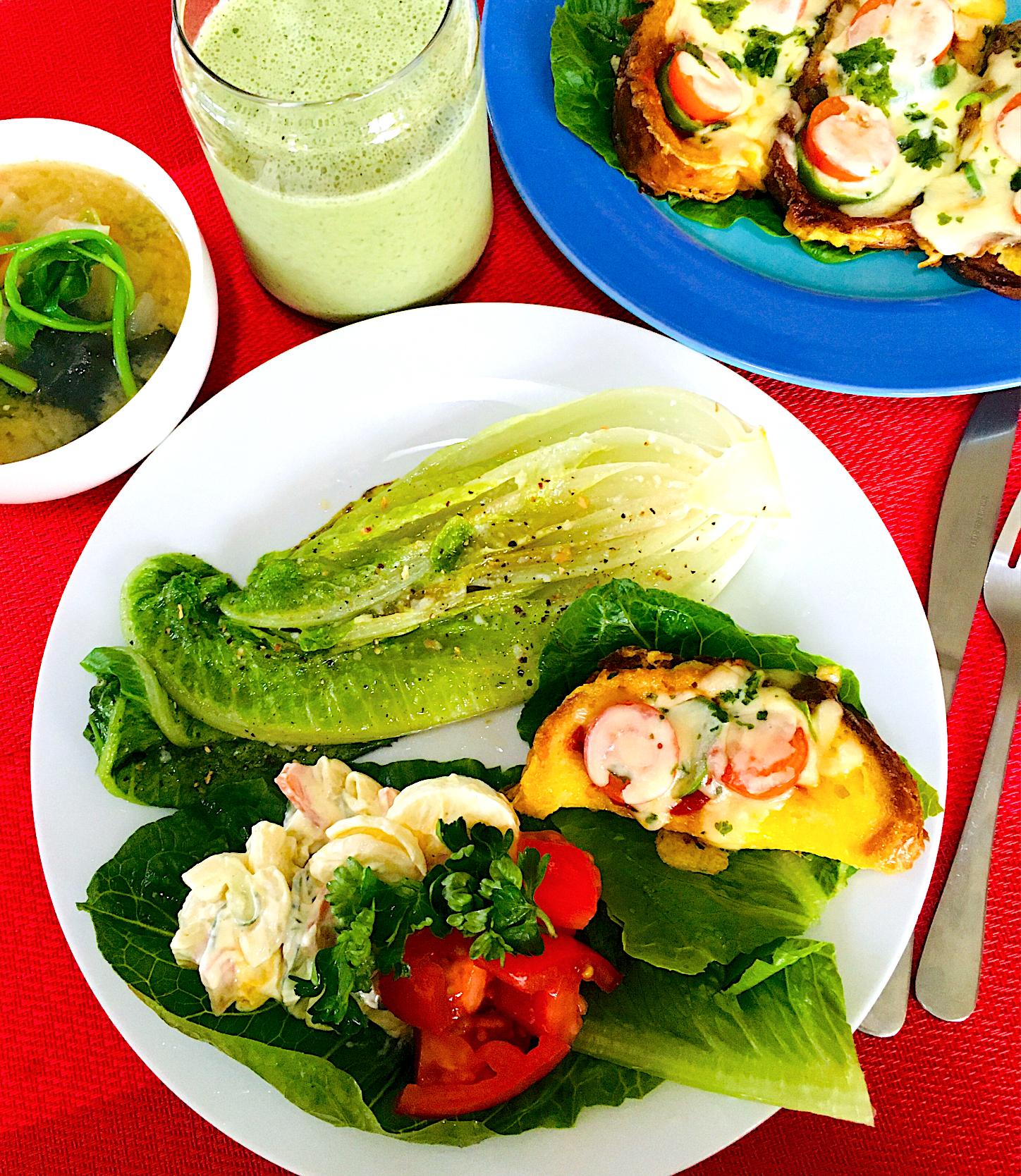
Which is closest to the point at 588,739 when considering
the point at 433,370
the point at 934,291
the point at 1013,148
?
the point at 433,370

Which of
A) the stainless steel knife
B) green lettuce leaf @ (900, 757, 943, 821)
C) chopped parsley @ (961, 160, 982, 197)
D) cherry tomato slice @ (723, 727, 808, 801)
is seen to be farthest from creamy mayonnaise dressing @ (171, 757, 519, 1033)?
chopped parsley @ (961, 160, 982, 197)

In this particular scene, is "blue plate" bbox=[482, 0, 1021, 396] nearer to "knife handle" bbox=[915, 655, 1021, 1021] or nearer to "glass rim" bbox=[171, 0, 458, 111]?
"glass rim" bbox=[171, 0, 458, 111]

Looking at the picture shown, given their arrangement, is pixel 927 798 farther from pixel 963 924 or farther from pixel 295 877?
pixel 295 877

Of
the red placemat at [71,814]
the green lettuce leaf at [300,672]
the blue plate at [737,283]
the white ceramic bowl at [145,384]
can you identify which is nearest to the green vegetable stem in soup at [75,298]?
the white ceramic bowl at [145,384]

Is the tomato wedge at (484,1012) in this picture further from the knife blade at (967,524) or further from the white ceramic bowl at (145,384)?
the white ceramic bowl at (145,384)

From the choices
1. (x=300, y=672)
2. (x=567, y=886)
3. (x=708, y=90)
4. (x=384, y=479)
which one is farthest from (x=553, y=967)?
(x=708, y=90)
